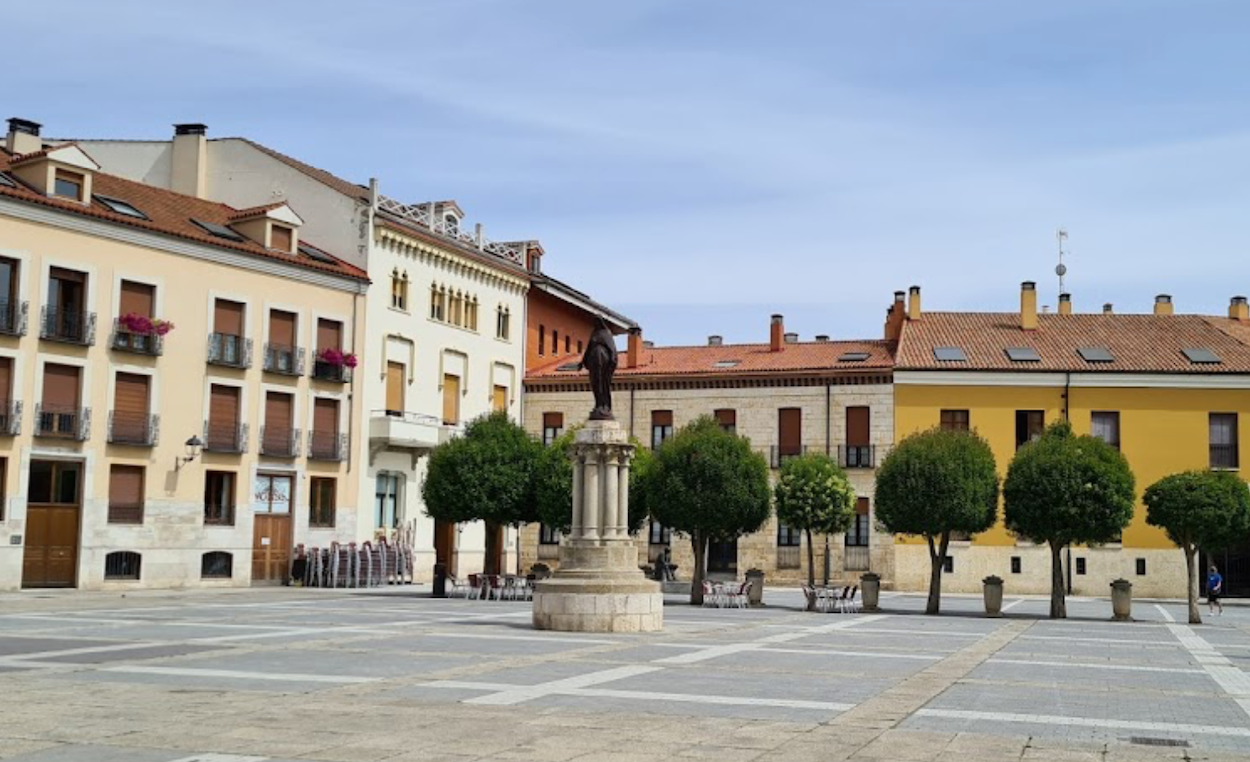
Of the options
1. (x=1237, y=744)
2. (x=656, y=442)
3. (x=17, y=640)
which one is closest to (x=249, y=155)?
(x=656, y=442)

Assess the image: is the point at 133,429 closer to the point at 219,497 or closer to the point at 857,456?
the point at 219,497

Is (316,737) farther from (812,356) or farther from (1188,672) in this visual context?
(812,356)

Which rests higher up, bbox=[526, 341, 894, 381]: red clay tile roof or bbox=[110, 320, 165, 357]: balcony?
bbox=[526, 341, 894, 381]: red clay tile roof

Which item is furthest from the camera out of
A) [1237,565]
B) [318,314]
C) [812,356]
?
[812,356]

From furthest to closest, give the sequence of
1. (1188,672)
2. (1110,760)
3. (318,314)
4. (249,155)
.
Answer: (249,155)
(318,314)
(1188,672)
(1110,760)

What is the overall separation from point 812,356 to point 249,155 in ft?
73.8

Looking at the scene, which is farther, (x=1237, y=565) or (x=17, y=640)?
(x=1237, y=565)

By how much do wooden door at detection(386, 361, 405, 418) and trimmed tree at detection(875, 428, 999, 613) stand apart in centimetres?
1721

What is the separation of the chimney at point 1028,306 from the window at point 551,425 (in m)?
18.7

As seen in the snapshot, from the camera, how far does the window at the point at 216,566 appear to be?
38.7 metres

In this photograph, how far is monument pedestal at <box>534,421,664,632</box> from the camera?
2358 cm

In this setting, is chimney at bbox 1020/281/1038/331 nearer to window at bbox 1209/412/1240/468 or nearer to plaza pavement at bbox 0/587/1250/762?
window at bbox 1209/412/1240/468

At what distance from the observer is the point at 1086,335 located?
52062mm

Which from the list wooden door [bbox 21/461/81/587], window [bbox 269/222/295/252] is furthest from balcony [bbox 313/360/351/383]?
wooden door [bbox 21/461/81/587]
